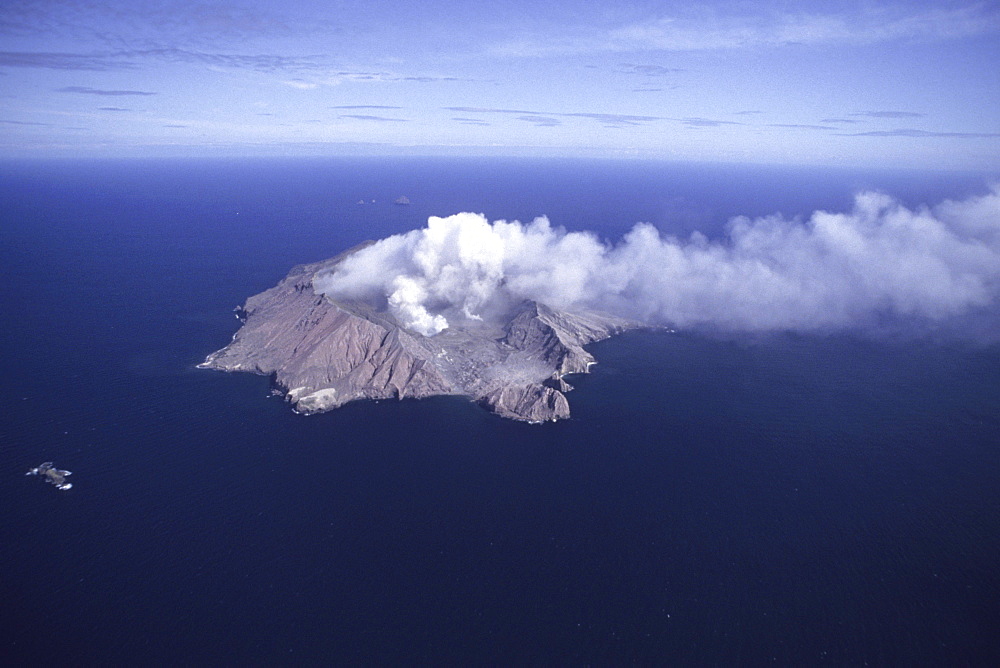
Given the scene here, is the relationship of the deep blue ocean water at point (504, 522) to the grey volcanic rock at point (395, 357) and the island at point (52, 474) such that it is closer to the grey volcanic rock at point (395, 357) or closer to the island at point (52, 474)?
the island at point (52, 474)

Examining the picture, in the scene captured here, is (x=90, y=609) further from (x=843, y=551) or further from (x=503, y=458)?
(x=843, y=551)

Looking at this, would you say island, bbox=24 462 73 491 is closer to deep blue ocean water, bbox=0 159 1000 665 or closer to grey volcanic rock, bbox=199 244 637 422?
deep blue ocean water, bbox=0 159 1000 665

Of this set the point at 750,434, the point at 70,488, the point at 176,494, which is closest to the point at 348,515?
the point at 176,494

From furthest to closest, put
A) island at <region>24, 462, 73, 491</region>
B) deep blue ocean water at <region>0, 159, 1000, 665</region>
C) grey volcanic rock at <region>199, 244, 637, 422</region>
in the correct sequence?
1. grey volcanic rock at <region>199, 244, 637, 422</region>
2. island at <region>24, 462, 73, 491</region>
3. deep blue ocean water at <region>0, 159, 1000, 665</region>

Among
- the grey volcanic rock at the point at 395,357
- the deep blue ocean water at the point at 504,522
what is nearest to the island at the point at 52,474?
the deep blue ocean water at the point at 504,522

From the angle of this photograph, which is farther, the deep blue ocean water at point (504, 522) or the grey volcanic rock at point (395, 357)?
the grey volcanic rock at point (395, 357)

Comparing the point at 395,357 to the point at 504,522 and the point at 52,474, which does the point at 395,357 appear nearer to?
the point at 504,522

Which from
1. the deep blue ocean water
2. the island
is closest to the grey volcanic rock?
the deep blue ocean water
